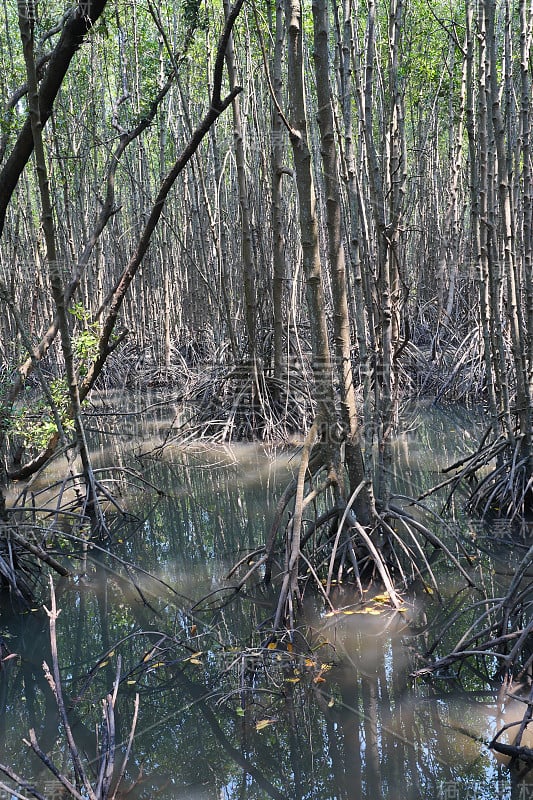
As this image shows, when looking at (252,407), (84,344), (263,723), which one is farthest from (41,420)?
(263,723)

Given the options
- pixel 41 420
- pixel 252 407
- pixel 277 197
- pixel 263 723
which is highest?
pixel 277 197

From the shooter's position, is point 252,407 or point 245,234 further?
point 252,407

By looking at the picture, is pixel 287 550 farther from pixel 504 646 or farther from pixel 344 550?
pixel 504 646

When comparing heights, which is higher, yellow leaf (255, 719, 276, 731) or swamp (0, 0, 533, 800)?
swamp (0, 0, 533, 800)

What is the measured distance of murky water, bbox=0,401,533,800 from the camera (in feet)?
7.07

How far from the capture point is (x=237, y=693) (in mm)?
2578

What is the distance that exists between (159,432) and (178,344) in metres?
4.30

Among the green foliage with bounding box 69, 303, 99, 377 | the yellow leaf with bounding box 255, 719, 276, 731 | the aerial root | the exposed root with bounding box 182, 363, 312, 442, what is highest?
the green foliage with bounding box 69, 303, 99, 377

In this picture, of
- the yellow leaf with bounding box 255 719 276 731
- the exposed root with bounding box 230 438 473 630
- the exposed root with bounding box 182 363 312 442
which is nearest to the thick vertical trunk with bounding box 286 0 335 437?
the exposed root with bounding box 230 438 473 630

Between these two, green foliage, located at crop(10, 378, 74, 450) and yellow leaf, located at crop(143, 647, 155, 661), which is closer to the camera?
yellow leaf, located at crop(143, 647, 155, 661)

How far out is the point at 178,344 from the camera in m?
11.7

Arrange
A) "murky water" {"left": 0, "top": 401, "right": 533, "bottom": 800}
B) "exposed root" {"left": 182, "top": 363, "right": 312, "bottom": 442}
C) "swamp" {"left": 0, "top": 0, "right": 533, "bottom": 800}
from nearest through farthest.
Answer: "murky water" {"left": 0, "top": 401, "right": 533, "bottom": 800}, "swamp" {"left": 0, "top": 0, "right": 533, "bottom": 800}, "exposed root" {"left": 182, "top": 363, "right": 312, "bottom": 442}

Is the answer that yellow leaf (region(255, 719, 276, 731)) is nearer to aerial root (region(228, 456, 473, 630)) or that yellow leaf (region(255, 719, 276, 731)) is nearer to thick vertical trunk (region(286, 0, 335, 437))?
aerial root (region(228, 456, 473, 630))

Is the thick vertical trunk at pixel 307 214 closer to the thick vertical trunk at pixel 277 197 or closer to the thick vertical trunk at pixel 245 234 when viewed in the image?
the thick vertical trunk at pixel 277 197
